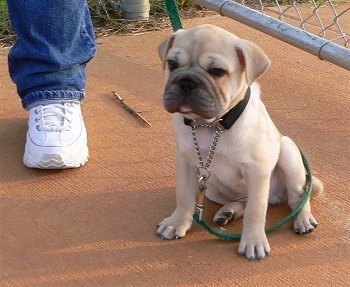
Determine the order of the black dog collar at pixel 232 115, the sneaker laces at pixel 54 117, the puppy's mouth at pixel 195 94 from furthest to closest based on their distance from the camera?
the sneaker laces at pixel 54 117 → the black dog collar at pixel 232 115 → the puppy's mouth at pixel 195 94

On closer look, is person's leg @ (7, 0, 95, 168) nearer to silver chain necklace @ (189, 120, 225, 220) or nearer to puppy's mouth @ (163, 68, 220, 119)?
silver chain necklace @ (189, 120, 225, 220)

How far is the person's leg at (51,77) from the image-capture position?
287 centimetres

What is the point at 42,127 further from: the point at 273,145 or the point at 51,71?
the point at 273,145

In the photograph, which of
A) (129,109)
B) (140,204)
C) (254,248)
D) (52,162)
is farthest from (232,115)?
(129,109)

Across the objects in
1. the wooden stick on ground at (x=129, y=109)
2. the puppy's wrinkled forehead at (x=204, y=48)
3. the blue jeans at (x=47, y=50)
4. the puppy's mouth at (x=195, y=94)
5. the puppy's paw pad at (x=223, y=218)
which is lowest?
the wooden stick on ground at (x=129, y=109)

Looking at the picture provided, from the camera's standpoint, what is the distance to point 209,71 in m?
2.19

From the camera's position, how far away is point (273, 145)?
2.40 m

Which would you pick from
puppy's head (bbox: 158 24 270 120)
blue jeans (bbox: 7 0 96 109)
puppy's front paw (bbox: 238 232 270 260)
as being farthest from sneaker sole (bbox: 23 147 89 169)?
puppy's front paw (bbox: 238 232 270 260)

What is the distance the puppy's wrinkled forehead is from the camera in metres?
2.18

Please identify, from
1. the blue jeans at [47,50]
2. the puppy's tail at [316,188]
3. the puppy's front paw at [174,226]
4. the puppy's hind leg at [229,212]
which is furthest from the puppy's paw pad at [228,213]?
the blue jeans at [47,50]

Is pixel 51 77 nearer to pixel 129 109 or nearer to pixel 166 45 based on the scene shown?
pixel 129 109

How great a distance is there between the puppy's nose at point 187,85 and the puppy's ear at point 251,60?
17 cm

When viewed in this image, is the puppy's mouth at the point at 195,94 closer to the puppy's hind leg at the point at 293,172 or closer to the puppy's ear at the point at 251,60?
the puppy's ear at the point at 251,60

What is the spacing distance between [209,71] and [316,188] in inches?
27.3
